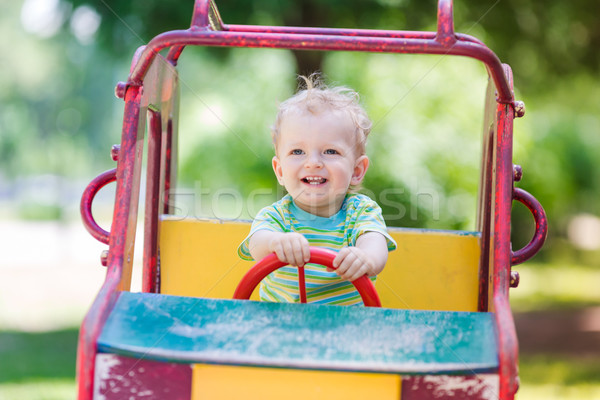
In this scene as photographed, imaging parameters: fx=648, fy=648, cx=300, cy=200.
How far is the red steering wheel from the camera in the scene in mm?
1722

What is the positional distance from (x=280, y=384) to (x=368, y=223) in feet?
2.42

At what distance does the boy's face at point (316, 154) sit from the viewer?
2078 millimetres

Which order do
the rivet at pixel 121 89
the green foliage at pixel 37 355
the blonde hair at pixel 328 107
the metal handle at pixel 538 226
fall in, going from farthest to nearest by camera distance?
the green foliage at pixel 37 355 → the blonde hair at pixel 328 107 → the metal handle at pixel 538 226 → the rivet at pixel 121 89

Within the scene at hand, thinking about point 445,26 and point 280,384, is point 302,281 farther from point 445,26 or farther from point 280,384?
point 445,26

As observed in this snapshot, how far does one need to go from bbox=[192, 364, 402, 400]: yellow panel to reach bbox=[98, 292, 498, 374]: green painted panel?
0.03 meters

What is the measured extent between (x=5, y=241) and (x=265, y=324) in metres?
15.1

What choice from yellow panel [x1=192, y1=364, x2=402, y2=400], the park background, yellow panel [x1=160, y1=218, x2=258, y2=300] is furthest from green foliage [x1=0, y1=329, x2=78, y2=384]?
yellow panel [x1=192, y1=364, x2=402, y2=400]

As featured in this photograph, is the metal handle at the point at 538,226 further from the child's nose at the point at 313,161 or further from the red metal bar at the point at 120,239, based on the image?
the red metal bar at the point at 120,239

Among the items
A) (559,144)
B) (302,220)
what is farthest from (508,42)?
(559,144)

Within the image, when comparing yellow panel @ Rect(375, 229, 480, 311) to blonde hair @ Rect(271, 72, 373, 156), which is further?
yellow panel @ Rect(375, 229, 480, 311)

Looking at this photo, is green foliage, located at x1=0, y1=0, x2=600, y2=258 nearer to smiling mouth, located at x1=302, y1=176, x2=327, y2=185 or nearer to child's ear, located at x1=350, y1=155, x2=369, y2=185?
child's ear, located at x1=350, y1=155, x2=369, y2=185

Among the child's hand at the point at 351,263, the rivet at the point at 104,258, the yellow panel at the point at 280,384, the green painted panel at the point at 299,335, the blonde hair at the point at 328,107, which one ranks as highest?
the blonde hair at the point at 328,107

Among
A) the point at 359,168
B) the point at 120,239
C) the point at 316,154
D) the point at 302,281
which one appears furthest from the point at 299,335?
the point at 359,168

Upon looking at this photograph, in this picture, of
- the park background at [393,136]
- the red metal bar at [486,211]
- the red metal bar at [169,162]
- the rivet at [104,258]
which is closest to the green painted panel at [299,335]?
the rivet at [104,258]
